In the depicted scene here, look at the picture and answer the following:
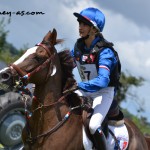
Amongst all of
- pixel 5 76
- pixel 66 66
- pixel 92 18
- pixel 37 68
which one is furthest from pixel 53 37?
pixel 5 76

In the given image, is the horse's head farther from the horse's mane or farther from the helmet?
the helmet

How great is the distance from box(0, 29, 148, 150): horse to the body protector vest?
0.20 m

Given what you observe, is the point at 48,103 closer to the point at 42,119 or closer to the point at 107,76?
the point at 42,119

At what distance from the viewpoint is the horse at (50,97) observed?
7781mm

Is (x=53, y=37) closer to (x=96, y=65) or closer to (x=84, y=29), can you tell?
(x=84, y=29)

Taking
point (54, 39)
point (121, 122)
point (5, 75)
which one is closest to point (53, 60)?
point (54, 39)

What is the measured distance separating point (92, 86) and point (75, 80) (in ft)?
1.70

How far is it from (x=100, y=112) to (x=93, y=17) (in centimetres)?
156

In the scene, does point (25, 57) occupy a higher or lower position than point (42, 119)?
higher

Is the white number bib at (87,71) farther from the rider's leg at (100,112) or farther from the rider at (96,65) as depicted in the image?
the rider's leg at (100,112)

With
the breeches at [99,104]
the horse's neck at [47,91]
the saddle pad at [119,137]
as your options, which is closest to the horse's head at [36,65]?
the horse's neck at [47,91]

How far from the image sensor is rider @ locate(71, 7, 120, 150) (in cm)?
795

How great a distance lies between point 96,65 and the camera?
8172 millimetres

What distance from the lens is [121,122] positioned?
8867 mm
